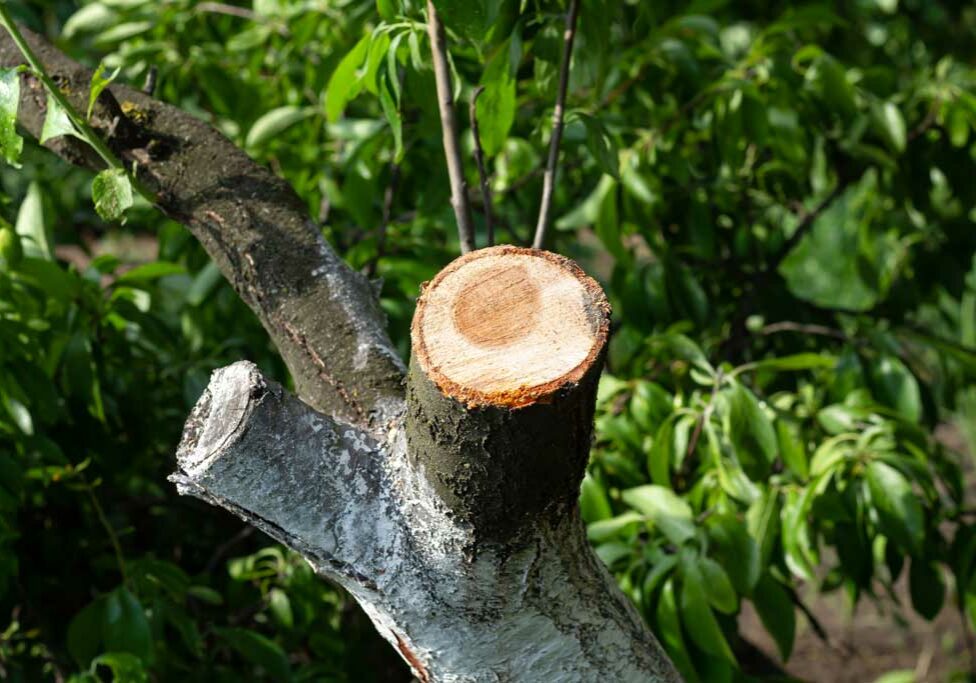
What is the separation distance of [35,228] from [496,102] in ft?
2.67

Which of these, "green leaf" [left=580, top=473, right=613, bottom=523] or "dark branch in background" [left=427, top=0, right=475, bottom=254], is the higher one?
"dark branch in background" [left=427, top=0, right=475, bottom=254]

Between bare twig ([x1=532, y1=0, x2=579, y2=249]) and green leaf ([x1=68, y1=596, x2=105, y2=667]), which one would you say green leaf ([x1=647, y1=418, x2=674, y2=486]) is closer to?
bare twig ([x1=532, y1=0, x2=579, y2=249])

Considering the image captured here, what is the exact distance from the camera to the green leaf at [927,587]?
5.52 ft

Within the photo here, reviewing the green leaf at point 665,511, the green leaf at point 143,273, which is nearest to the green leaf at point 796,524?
the green leaf at point 665,511

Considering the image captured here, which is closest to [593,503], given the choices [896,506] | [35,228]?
[896,506]

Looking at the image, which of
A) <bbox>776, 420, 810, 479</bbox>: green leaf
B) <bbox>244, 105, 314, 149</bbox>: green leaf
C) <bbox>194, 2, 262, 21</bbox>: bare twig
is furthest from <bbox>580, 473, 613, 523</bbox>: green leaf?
<bbox>194, 2, 262, 21</bbox>: bare twig

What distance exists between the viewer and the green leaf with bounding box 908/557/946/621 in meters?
1.68

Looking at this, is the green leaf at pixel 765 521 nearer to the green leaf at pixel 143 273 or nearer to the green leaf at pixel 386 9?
the green leaf at pixel 386 9

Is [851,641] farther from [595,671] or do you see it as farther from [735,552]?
[595,671]

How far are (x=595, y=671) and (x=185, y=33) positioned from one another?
1.75 meters

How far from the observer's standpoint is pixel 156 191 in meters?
1.26

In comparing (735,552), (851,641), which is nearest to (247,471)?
(735,552)

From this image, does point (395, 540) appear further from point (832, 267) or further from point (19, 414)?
point (832, 267)

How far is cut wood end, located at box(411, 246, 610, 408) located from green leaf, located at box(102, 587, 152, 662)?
2.69 ft
